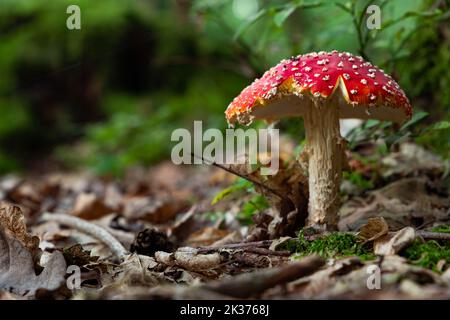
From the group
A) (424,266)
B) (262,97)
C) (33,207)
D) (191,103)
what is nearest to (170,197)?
(33,207)

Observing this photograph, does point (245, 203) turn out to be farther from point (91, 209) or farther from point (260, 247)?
point (91, 209)

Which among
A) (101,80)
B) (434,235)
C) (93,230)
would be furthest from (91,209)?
(101,80)

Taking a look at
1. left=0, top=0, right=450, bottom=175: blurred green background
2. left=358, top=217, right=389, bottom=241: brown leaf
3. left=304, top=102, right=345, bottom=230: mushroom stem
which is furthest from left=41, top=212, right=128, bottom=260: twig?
left=0, top=0, right=450, bottom=175: blurred green background

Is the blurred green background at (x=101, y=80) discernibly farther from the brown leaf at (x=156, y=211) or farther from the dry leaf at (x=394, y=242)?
the dry leaf at (x=394, y=242)

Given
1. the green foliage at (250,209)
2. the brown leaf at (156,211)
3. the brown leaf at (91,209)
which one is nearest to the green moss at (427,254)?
the green foliage at (250,209)

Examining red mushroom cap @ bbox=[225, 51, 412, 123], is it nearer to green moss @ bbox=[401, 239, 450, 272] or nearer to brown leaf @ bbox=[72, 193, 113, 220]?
green moss @ bbox=[401, 239, 450, 272]
